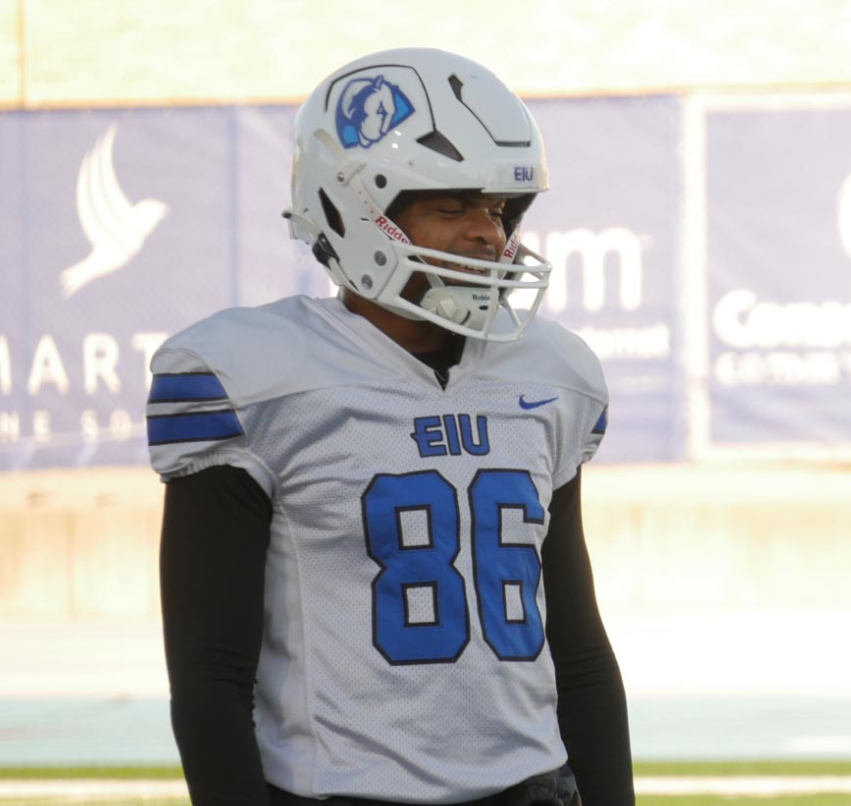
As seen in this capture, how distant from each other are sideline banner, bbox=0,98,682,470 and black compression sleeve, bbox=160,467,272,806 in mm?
6907

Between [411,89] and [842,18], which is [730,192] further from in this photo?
[411,89]

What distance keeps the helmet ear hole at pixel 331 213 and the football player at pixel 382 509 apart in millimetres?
62

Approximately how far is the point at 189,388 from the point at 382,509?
0.25m

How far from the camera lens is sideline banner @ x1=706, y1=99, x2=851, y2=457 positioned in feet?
29.4

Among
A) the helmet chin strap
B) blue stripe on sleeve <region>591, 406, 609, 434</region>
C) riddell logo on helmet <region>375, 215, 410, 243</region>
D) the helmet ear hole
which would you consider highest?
the helmet ear hole

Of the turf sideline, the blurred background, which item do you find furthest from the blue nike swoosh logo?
the blurred background

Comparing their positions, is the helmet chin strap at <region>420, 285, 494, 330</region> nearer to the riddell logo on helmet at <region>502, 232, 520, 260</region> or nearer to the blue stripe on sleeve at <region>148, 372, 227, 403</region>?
the riddell logo on helmet at <region>502, 232, 520, 260</region>

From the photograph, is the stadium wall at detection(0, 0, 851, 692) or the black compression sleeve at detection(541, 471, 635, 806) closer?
the black compression sleeve at detection(541, 471, 635, 806)

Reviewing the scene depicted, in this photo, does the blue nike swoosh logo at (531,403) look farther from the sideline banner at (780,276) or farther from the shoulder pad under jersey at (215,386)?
the sideline banner at (780,276)

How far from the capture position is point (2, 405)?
916cm

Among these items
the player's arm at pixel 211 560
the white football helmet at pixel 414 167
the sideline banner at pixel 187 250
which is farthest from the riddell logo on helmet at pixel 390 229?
the sideline banner at pixel 187 250

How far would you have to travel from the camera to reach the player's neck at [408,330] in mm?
2279

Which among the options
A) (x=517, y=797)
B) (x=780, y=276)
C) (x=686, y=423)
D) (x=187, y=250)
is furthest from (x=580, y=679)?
(x=187, y=250)

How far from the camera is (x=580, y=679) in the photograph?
2314mm
